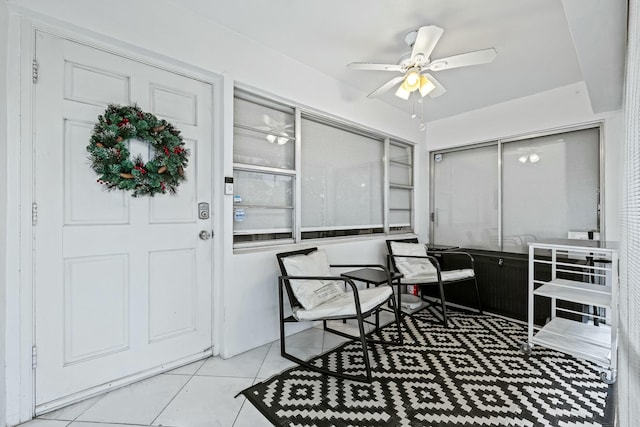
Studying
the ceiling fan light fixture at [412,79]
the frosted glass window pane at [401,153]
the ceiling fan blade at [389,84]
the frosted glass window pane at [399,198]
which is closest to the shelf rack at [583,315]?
the ceiling fan light fixture at [412,79]

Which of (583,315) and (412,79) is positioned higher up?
(412,79)

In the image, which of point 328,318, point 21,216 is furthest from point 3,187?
point 328,318

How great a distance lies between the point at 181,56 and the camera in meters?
2.01

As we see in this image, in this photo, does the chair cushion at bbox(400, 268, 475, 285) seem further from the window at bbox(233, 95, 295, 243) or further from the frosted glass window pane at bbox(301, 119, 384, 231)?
the window at bbox(233, 95, 295, 243)

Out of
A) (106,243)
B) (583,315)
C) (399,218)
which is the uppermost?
(399,218)

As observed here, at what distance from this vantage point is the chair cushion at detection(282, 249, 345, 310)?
2.19 meters

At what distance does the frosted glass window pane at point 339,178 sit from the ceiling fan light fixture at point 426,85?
1.10 metres

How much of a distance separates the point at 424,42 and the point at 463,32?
0.52m

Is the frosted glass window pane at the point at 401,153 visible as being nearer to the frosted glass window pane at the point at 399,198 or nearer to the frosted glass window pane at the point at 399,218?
the frosted glass window pane at the point at 399,198

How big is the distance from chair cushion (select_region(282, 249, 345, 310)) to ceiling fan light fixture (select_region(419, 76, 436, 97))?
1641 millimetres

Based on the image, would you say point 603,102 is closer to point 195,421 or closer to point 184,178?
point 184,178

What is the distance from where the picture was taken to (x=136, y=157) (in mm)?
1894

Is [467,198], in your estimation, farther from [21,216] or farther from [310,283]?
[21,216]

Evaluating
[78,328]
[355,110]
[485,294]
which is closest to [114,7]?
[78,328]
